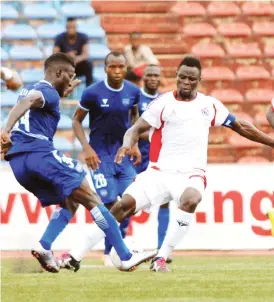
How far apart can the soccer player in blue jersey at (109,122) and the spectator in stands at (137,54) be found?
5.04 metres

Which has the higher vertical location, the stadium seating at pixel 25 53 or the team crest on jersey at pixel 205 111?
the stadium seating at pixel 25 53

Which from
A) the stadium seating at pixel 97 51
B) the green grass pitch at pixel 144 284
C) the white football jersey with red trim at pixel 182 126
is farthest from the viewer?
the stadium seating at pixel 97 51

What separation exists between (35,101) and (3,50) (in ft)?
30.2

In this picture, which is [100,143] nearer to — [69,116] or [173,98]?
[173,98]

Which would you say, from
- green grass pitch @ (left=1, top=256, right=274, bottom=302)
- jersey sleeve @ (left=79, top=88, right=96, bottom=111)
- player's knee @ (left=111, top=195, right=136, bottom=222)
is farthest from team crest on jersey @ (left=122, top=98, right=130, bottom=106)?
player's knee @ (left=111, top=195, right=136, bottom=222)

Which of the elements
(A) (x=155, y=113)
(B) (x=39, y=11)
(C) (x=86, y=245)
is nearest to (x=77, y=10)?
(B) (x=39, y=11)

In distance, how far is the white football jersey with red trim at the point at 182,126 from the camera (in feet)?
34.8

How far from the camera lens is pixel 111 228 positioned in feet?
32.3

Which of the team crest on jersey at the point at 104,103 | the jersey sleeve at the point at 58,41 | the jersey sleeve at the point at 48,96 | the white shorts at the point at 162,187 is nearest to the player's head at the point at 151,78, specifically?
the team crest on jersey at the point at 104,103

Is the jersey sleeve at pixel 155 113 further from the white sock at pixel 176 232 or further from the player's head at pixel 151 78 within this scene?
the player's head at pixel 151 78

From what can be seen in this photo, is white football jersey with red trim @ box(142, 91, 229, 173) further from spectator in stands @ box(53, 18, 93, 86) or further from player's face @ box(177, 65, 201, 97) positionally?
spectator in stands @ box(53, 18, 93, 86)

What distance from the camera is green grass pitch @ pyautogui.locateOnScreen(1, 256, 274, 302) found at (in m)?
7.75

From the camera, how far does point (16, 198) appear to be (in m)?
14.9

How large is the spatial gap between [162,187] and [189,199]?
416 mm
